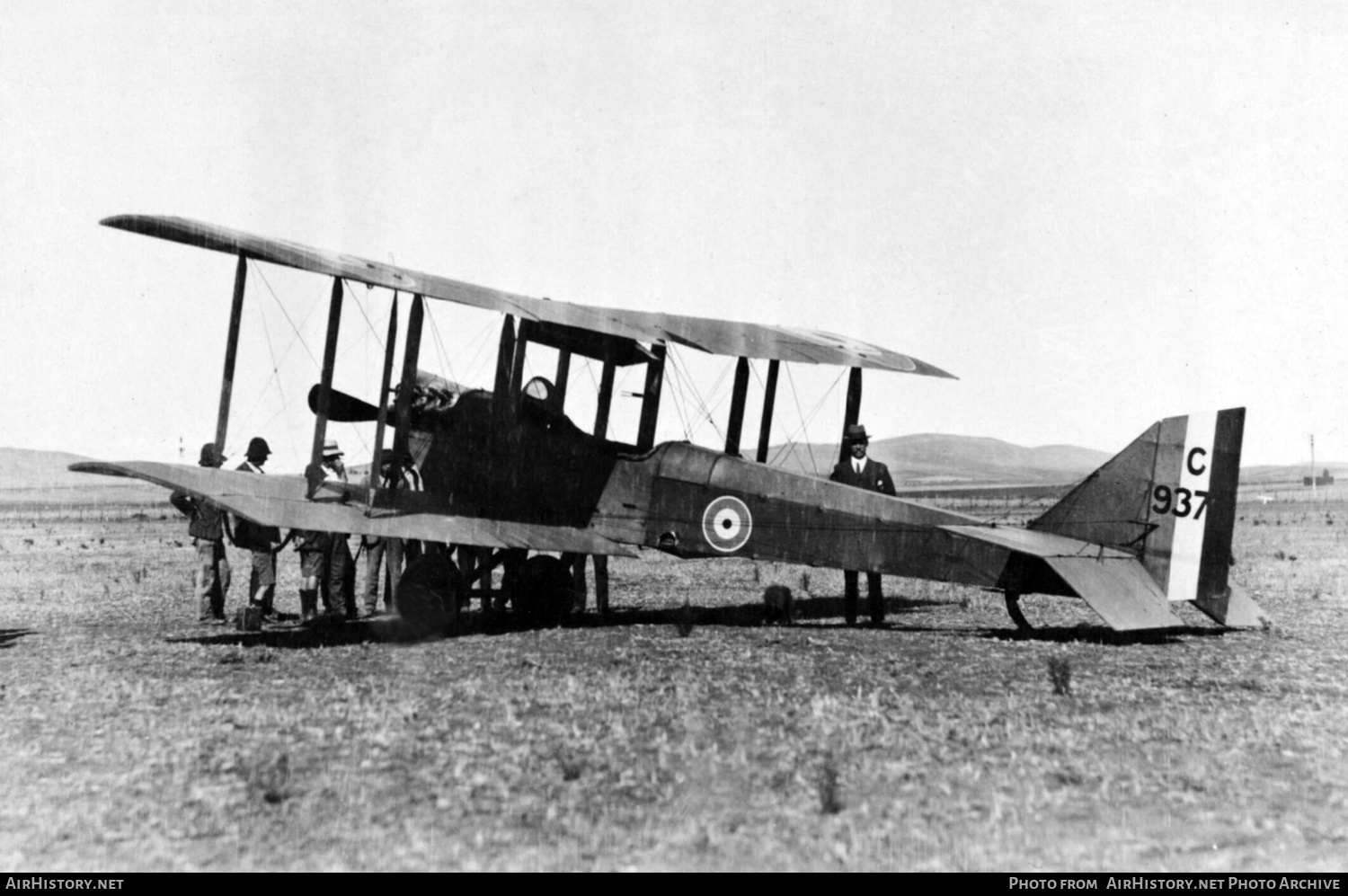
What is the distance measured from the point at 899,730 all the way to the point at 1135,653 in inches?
143

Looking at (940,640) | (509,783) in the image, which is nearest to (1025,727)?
(509,783)

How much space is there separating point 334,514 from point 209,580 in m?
2.32

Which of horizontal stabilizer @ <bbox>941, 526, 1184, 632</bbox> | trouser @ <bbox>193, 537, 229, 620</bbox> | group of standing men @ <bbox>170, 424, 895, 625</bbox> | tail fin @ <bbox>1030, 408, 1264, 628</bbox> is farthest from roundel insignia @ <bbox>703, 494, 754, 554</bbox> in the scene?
trouser @ <bbox>193, 537, 229, 620</bbox>

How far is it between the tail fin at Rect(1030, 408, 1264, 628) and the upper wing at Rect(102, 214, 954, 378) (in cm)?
340

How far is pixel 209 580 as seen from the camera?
11.4 m

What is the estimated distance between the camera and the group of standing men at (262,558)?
36.4 ft

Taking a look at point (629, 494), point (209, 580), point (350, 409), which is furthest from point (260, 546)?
point (629, 494)

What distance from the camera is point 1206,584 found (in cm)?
973

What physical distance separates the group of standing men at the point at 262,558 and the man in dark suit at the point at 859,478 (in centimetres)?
457

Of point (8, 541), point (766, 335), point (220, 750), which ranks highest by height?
point (766, 335)

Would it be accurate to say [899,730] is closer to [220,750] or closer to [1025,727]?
[1025,727]

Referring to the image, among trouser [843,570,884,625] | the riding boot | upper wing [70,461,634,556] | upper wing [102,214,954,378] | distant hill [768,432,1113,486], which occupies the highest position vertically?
distant hill [768,432,1113,486]

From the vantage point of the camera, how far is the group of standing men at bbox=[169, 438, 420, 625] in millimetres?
11102

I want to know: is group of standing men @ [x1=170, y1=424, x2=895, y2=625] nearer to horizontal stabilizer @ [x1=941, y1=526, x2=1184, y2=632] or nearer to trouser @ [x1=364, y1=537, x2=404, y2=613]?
trouser @ [x1=364, y1=537, x2=404, y2=613]
